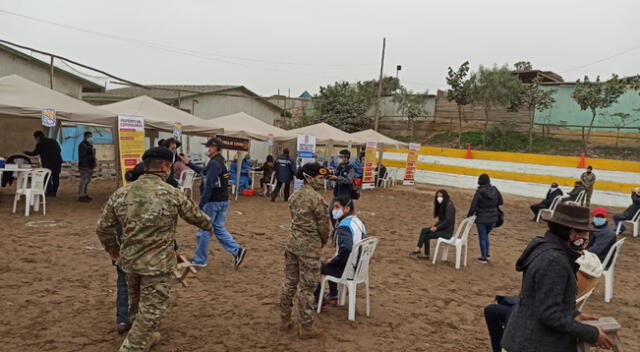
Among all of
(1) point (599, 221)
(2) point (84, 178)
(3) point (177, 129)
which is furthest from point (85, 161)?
(1) point (599, 221)

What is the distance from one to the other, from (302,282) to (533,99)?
22178mm

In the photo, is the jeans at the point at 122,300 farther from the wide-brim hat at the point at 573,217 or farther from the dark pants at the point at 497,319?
the wide-brim hat at the point at 573,217

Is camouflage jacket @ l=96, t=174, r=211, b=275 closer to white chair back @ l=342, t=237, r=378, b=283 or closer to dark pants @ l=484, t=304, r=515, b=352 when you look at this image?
white chair back @ l=342, t=237, r=378, b=283

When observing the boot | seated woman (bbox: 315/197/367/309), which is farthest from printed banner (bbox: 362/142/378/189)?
the boot

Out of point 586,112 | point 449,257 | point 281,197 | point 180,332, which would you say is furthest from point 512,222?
point 586,112

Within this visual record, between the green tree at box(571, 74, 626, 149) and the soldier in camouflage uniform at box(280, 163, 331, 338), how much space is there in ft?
67.0

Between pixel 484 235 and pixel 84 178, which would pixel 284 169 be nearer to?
pixel 84 178

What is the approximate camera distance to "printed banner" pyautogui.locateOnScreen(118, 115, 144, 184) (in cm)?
864

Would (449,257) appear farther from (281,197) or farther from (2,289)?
(281,197)

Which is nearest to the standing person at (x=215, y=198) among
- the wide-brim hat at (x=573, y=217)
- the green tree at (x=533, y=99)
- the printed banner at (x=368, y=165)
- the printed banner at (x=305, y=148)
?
the wide-brim hat at (x=573, y=217)

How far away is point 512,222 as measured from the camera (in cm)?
1232

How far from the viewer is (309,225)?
12.7ft

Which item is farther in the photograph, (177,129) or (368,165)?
(368,165)

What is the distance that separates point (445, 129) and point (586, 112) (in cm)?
773
